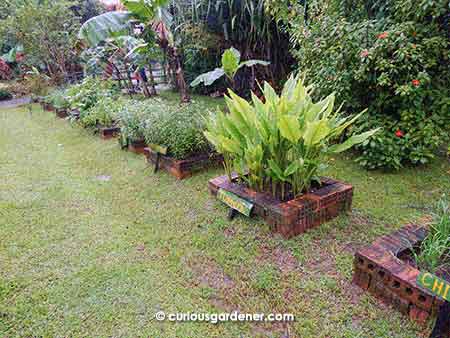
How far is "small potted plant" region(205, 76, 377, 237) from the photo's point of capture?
205 cm

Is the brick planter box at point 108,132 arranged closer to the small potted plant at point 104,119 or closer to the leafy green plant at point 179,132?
the small potted plant at point 104,119

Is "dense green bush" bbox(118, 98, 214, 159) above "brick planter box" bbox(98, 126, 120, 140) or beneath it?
above

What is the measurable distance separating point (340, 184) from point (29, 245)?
253 centimetres

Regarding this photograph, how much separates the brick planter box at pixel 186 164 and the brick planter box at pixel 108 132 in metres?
2.03

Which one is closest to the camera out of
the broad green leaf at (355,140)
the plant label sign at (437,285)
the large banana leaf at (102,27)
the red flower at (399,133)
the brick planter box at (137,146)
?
the plant label sign at (437,285)

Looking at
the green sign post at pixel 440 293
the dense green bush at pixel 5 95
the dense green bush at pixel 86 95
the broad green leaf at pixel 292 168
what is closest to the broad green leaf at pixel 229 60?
the broad green leaf at pixel 292 168

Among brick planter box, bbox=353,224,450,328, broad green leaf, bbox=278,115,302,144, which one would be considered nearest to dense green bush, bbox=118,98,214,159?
broad green leaf, bbox=278,115,302,144

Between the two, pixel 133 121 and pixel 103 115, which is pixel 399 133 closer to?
pixel 133 121

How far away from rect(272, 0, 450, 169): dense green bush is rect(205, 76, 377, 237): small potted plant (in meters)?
1.14

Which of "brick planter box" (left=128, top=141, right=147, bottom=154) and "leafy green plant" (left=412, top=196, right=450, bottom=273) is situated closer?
"leafy green plant" (left=412, top=196, right=450, bottom=273)

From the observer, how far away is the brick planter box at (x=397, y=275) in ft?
4.52

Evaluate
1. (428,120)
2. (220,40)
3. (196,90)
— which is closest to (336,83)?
(428,120)

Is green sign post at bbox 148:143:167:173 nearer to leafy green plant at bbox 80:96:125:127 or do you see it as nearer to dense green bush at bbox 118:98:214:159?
dense green bush at bbox 118:98:214:159

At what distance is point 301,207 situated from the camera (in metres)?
2.08
